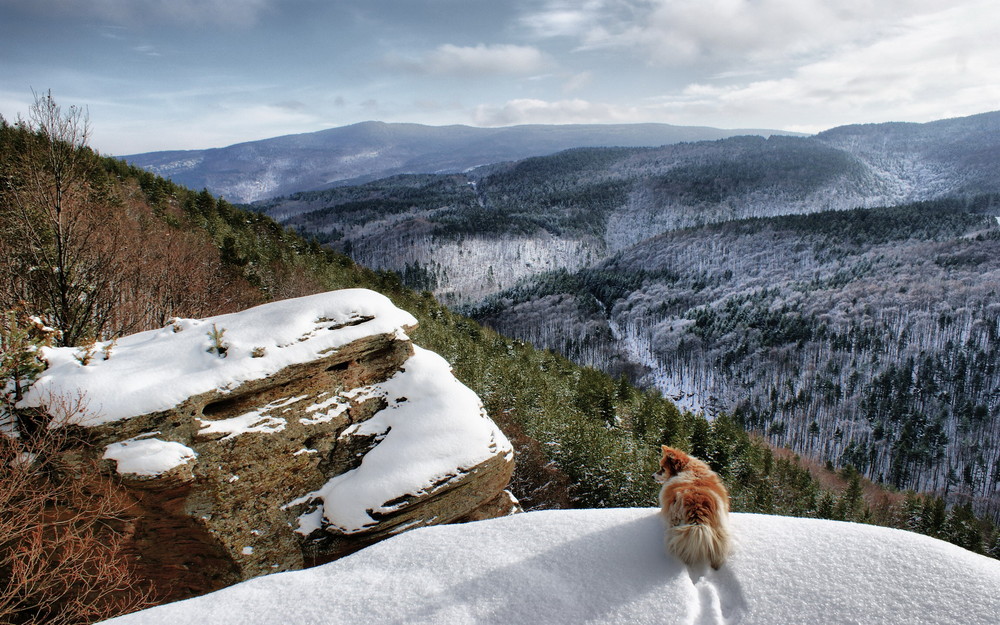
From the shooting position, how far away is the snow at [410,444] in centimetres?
1135

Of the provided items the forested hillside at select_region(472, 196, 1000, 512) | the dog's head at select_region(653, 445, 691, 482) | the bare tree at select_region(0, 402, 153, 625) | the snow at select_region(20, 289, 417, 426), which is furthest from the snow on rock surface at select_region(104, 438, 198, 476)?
the forested hillside at select_region(472, 196, 1000, 512)

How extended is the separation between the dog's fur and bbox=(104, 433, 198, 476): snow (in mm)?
9757

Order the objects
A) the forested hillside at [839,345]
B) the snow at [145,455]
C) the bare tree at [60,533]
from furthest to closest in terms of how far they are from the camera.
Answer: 1. the forested hillside at [839,345]
2. the snow at [145,455]
3. the bare tree at [60,533]

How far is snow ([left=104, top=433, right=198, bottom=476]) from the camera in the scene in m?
9.16

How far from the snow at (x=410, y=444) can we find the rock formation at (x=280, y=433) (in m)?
0.03

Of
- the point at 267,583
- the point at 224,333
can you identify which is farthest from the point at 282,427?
the point at 267,583

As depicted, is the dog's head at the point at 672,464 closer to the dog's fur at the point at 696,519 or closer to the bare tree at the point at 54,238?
the dog's fur at the point at 696,519

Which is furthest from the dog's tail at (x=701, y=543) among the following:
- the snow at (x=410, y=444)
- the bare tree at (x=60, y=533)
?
the bare tree at (x=60, y=533)

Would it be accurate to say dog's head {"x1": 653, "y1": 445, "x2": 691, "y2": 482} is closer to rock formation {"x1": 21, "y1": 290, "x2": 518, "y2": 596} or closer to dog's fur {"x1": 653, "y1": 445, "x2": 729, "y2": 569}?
dog's fur {"x1": 653, "y1": 445, "x2": 729, "y2": 569}

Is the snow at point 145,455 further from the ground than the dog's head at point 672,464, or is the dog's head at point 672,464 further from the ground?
the dog's head at point 672,464

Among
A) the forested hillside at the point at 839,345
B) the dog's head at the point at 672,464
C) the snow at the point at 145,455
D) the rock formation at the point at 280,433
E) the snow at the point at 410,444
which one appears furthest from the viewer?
the forested hillside at the point at 839,345

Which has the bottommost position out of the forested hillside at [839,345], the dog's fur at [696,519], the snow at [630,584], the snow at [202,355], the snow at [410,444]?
the forested hillside at [839,345]

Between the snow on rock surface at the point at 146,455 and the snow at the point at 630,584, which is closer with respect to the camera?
the snow at the point at 630,584

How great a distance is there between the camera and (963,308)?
138m
